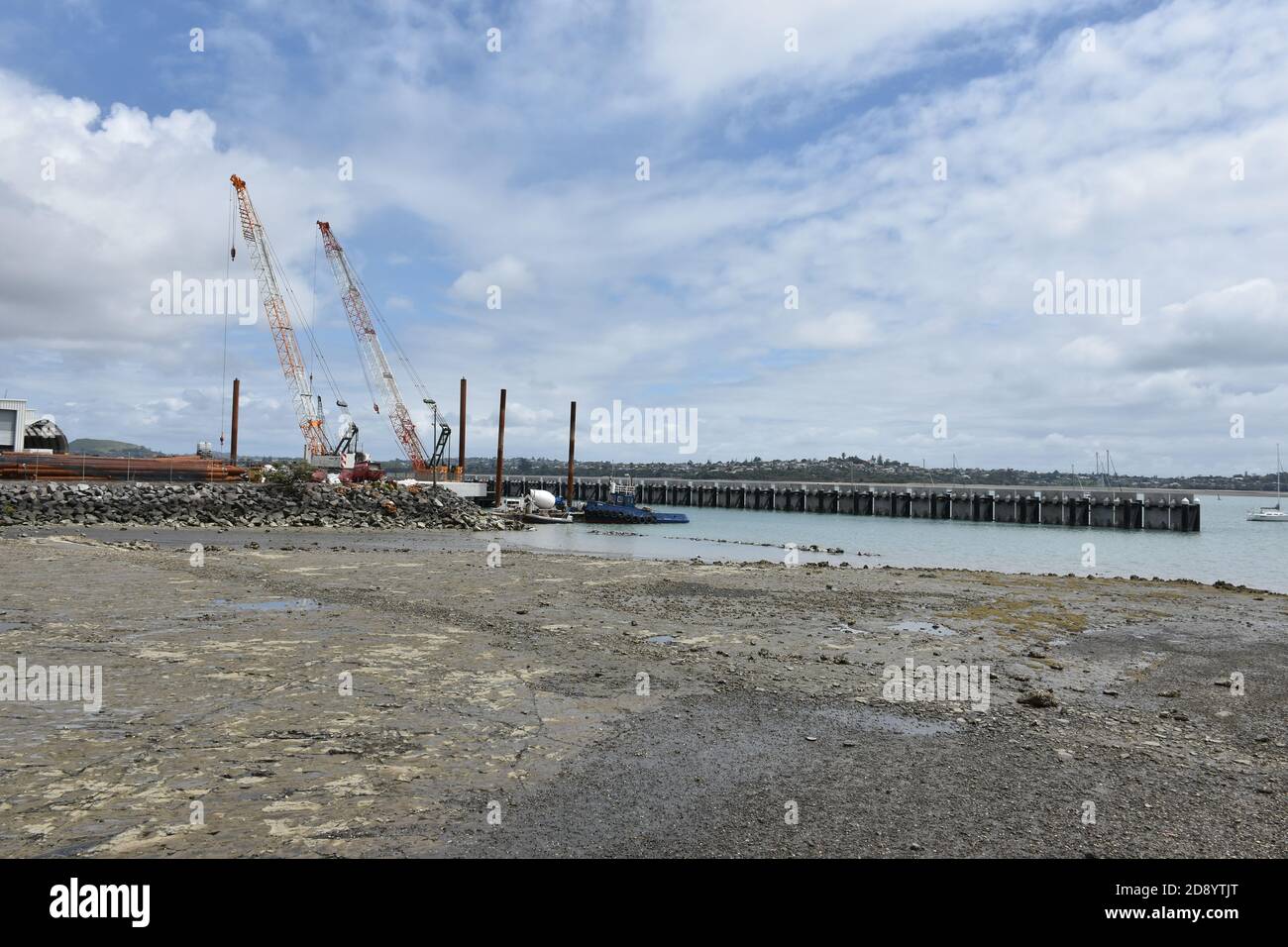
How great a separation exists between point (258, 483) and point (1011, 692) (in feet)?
183

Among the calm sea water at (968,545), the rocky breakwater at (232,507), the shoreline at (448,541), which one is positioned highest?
the rocky breakwater at (232,507)

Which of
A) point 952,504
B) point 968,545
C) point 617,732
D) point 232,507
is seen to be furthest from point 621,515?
point 617,732

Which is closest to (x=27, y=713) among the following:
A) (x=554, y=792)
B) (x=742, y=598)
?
(x=554, y=792)

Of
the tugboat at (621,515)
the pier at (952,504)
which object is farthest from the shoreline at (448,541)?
the pier at (952,504)

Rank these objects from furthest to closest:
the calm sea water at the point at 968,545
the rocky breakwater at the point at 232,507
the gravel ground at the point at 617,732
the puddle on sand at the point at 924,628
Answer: the calm sea water at the point at 968,545 → the rocky breakwater at the point at 232,507 → the puddle on sand at the point at 924,628 → the gravel ground at the point at 617,732

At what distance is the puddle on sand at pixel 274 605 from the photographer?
1530 centimetres

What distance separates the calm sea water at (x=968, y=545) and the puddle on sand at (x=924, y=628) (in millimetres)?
23828

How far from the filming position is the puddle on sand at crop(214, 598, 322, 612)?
15.3m

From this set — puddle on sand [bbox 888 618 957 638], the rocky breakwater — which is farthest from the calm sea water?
puddle on sand [bbox 888 618 957 638]

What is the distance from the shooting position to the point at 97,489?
46.2 metres

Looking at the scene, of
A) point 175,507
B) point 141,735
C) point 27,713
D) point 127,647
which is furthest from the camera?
point 175,507

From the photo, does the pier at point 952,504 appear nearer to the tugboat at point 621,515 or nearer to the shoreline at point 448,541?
the tugboat at point 621,515
